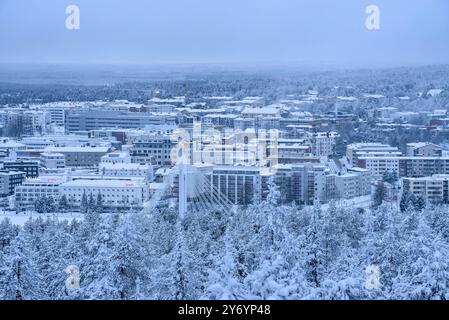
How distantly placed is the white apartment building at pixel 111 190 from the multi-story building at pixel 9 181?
9.4 inches

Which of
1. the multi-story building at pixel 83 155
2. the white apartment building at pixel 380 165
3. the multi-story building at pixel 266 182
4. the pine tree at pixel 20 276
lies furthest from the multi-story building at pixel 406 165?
the pine tree at pixel 20 276

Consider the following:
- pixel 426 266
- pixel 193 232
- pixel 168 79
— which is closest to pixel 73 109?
pixel 168 79

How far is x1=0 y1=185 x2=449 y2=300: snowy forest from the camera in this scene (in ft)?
12.2

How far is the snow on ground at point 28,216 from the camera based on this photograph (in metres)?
4.46

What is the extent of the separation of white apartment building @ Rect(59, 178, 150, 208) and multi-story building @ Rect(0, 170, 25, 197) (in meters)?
0.24

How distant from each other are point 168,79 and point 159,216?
31.4 inches

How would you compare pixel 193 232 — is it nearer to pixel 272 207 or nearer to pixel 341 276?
pixel 272 207

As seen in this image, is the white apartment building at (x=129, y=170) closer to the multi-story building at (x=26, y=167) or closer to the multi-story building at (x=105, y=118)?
the multi-story building at (x=105, y=118)

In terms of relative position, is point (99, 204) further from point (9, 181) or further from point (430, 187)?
point (430, 187)

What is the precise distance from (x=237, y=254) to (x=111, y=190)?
0.88m

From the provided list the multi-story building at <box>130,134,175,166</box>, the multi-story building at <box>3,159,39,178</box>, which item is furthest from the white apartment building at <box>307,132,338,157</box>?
the multi-story building at <box>3,159,39,178</box>

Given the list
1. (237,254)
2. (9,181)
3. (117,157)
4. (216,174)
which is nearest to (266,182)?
(216,174)

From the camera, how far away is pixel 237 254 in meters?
4.11

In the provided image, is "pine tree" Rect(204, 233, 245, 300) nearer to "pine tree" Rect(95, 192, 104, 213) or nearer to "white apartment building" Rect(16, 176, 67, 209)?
"pine tree" Rect(95, 192, 104, 213)
